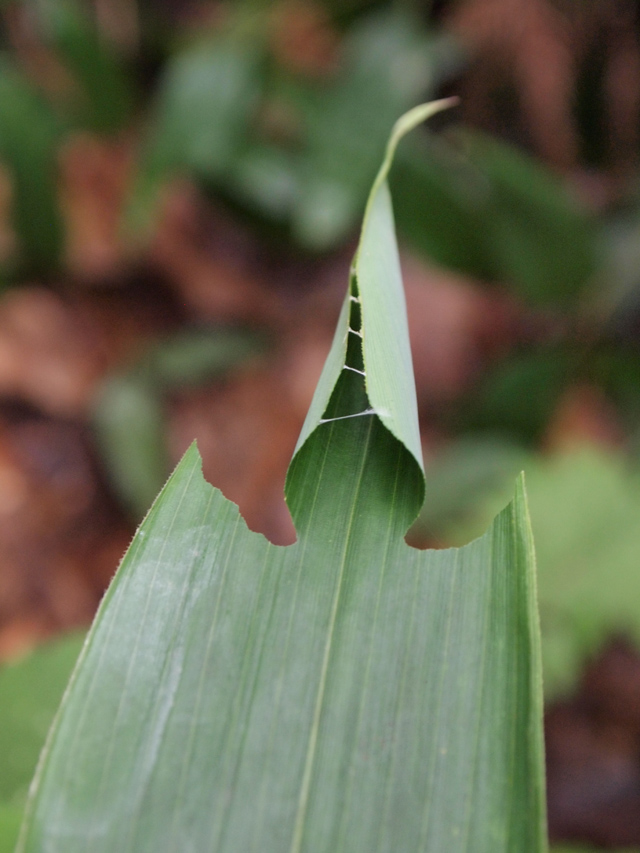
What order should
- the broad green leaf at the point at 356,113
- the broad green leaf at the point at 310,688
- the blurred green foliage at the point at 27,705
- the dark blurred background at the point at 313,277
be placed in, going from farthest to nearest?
the broad green leaf at the point at 356,113 → the dark blurred background at the point at 313,277 → the blurred green foliage at the point at 27,705 → the broad green leaf at the point at 310,688

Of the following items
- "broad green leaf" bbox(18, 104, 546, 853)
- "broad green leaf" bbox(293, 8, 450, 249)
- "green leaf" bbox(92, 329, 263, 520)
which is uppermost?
"broad green leaf" bbox(293, 8, 450, 249)

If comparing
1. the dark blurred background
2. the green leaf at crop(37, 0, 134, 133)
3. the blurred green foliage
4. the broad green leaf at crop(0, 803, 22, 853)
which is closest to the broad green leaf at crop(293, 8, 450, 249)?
the dark blurred background

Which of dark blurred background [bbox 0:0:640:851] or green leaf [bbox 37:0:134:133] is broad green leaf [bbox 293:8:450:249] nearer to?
dark blurred background [bbox 0:0:640:851]

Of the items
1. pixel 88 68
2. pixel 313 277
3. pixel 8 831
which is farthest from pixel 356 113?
pixel 8 831

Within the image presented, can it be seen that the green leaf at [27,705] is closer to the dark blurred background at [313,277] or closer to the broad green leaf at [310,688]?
the broad green leaf at [310,688]

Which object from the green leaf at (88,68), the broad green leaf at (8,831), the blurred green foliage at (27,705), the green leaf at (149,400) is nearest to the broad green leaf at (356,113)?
the green leaf at (149,400)

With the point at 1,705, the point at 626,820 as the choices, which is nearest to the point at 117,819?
the point at 1,705
